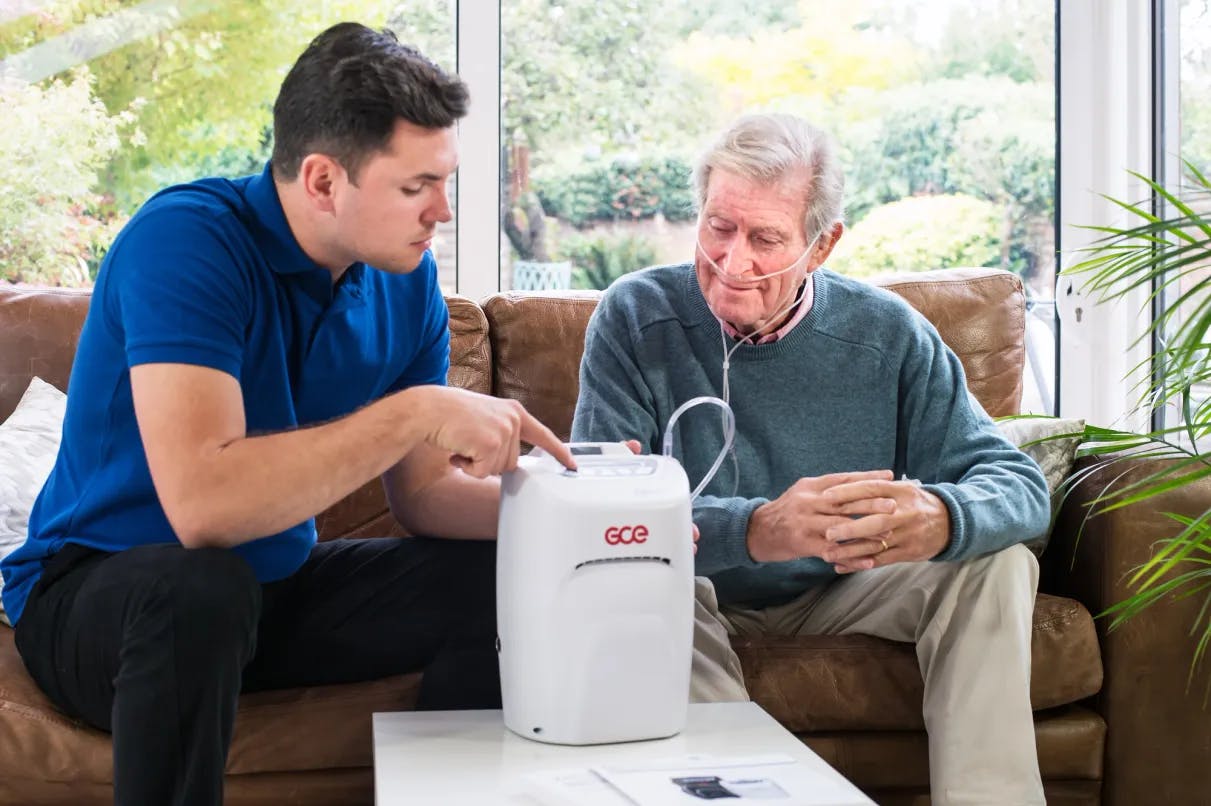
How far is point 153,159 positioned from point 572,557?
2247 mm

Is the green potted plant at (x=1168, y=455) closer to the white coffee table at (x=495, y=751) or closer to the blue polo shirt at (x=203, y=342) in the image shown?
the white coffee table at (x=495, y=751)

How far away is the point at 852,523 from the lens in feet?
5.82

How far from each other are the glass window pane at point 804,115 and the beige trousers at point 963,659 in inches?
63.8

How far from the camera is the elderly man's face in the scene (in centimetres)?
200

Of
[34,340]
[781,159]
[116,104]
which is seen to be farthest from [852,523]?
[116,104]

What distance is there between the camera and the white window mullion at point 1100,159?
3418 millimetres

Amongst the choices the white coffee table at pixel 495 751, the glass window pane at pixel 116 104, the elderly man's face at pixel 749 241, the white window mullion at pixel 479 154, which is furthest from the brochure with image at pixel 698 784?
the glass window pane at pixel 116 104

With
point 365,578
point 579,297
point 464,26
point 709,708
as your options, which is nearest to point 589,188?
point 464,26

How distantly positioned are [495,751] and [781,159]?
3.30 feet

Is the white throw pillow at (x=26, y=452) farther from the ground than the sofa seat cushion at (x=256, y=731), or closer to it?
farther from the ground

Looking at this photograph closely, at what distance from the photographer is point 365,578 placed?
70.6 inches

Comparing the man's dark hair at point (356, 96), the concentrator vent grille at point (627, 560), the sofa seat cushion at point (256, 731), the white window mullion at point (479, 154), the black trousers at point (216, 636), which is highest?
the white window mullion at point (479, 154)

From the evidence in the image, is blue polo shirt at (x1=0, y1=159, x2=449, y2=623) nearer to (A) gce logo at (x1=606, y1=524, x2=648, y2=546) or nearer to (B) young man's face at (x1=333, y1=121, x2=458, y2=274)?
(B) young man's face at (x1=333, y1=121, x2=458, y2=274)

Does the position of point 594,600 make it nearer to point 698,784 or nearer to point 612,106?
point 698,784
